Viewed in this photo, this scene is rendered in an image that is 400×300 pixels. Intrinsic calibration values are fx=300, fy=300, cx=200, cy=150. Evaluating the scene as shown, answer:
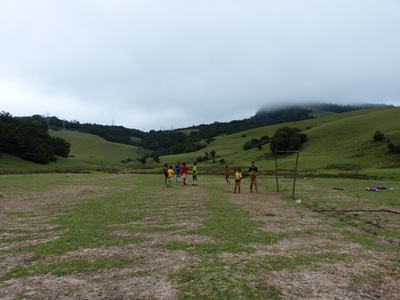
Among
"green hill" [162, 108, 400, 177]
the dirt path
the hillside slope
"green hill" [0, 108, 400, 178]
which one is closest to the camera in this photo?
the dirt path

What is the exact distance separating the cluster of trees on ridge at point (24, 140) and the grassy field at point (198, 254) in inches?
2986

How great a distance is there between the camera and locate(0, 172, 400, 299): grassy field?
23.7ft

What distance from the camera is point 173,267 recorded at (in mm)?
8547

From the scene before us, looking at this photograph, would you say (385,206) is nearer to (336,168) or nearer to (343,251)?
(343,251)

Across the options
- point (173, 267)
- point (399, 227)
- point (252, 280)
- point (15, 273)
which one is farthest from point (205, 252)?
point (399, 227)

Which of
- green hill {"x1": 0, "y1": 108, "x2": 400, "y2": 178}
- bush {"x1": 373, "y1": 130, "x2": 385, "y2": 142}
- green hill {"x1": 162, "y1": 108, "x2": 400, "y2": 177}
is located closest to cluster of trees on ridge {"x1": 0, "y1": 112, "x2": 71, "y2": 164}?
green hill {"x1": 0, "y1": 108, "x2": 400, "y2": 178}

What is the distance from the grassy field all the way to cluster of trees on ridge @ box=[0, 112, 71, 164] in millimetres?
75840

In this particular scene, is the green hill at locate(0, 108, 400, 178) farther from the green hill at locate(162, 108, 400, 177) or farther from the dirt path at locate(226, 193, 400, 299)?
the dirt path at locate(226, 193, 400, 299)

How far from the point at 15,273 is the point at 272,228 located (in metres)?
10.1

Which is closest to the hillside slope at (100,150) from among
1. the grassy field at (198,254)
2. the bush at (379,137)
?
the bush at (379,137)

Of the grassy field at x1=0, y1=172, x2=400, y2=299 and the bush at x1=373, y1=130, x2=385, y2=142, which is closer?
the grassy field at x1=0, y1=172, x2=400, y2=299

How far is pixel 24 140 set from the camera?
281 feet

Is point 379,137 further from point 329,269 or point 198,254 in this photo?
point 198,254

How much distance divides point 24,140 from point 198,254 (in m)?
91.1
